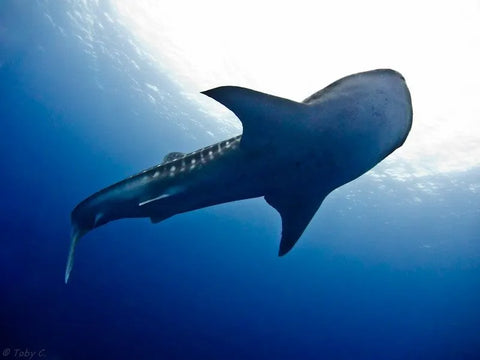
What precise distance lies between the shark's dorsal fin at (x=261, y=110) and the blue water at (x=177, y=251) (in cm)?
2265

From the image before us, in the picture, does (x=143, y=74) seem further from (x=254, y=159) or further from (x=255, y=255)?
(x=255, y=255)

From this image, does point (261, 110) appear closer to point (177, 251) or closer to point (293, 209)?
point (293, 209)

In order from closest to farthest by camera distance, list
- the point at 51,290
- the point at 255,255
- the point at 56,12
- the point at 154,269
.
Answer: the point at 56,12 → the point at 51,290 → the point at 154,269 → the point at 255,255

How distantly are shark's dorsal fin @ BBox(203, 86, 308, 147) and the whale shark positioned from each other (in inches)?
0.5

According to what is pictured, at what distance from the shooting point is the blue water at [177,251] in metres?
30.0

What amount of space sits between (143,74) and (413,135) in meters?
23.2

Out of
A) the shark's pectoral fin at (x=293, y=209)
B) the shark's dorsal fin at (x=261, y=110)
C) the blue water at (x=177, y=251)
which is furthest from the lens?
the blue water at (x=177, y=251)

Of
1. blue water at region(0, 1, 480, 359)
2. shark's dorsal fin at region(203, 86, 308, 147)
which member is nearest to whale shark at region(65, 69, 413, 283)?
shark's dorsal fin at region(203, 86, 308, 147)

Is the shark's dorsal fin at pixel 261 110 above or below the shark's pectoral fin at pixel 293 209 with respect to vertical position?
above

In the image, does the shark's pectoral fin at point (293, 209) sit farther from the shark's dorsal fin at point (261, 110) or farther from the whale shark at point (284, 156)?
the shark's dorsal fin at point (261, 110)

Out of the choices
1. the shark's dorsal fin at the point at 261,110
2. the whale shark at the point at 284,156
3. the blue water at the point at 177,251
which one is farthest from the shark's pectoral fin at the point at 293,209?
the blue water at the point at 177,251

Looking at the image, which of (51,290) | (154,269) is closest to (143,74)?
(51,290)

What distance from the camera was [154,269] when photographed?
59.1 meters

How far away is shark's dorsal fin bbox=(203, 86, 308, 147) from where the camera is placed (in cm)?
361
